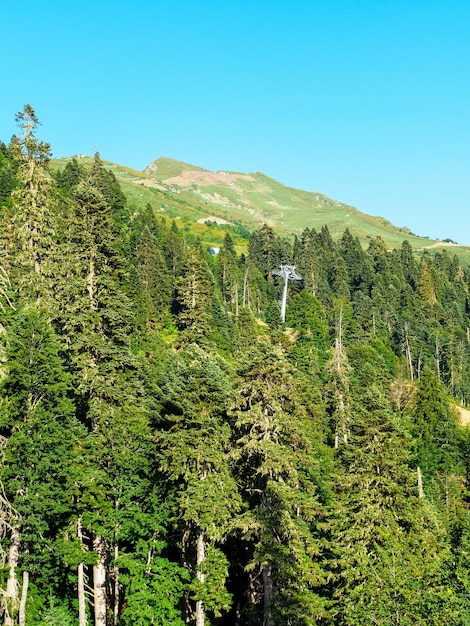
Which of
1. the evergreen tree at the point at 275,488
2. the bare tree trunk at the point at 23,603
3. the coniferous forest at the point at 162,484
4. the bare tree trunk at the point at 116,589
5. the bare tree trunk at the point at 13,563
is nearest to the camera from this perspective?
the bare tree trunk at the point at 13,563

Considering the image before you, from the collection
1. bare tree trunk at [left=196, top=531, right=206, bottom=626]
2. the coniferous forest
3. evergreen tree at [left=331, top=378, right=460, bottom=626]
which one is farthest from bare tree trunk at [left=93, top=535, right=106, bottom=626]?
evergreen tree at [left=331, top=378, right=460, bottom=626]

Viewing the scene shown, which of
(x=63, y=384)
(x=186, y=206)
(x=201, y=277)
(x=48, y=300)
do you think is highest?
(x=186, y=206)

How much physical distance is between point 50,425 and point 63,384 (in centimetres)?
166

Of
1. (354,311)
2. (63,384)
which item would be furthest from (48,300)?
(354,311)

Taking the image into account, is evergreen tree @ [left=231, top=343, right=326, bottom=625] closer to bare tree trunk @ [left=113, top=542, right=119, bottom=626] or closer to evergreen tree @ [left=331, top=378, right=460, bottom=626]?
evergreen tree @ [left=331, top=378, right=460, bottom=626]

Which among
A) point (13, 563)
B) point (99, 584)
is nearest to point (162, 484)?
point (99, 584)

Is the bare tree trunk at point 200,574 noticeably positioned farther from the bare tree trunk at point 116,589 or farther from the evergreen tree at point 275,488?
the bare tree trunk at point 116,589

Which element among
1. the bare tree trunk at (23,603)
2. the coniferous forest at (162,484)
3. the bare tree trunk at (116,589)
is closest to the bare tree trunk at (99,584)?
the coniferous forest at (162,484)

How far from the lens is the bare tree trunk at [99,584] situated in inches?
885

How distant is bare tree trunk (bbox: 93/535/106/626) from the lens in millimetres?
22469

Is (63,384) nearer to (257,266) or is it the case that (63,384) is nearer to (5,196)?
(5,196)

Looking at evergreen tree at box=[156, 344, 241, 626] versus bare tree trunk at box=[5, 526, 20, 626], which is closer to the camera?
bare tree trunk at box=[5, 526, 20, 626]

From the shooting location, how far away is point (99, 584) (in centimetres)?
2303

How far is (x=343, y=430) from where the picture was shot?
51.4 m
